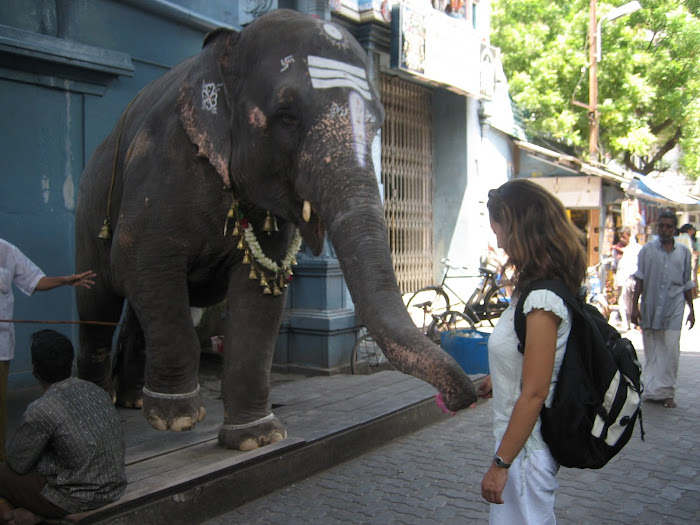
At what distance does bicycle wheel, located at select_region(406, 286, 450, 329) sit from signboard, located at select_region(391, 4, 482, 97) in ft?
9.48

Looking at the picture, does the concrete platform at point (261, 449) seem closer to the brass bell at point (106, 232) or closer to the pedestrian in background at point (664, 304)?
the brass bell at point (106, 232)

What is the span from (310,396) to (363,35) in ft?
16.0

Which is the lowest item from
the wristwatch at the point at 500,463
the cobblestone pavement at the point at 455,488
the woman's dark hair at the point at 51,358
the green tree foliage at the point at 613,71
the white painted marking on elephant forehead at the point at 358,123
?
the cobblestone pavement at the point at 455,488

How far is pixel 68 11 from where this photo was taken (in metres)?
5.64

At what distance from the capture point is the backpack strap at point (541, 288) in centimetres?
216

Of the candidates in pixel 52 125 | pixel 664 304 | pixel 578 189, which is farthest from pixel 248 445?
pixel 578 189

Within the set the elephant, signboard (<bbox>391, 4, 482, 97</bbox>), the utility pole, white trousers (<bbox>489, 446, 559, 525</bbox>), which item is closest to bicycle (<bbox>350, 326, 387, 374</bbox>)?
the elephant

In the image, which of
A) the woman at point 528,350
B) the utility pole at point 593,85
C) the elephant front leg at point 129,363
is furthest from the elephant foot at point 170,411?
the utility pole at point 593,85

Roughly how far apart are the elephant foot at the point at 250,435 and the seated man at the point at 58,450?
1.04 m

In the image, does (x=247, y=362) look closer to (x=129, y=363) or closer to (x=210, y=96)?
(x=210, y=96)

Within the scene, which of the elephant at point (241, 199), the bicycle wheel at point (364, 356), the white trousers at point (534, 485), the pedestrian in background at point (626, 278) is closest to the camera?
the white trousers at point (534, 485)

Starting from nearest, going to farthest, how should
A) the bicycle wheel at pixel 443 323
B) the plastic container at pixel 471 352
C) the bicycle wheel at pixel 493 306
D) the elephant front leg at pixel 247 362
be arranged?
the elephant front leg at pixel 247 362
the plastic container at pixel 471 352
the bicycle wheel at pixel 443 323
the bicycle wheel at pixel 493 306

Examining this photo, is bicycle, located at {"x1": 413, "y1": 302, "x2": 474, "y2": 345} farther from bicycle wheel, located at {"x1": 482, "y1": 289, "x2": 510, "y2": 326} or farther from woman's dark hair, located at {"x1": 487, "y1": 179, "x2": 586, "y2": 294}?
woman's dark hair, located at {"x1": 487, "y1": 179, "x2": 586, "y2": 294}

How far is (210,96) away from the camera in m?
3.56
